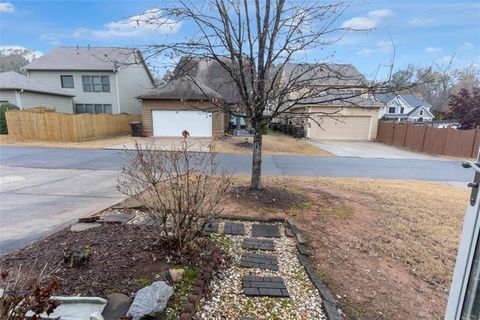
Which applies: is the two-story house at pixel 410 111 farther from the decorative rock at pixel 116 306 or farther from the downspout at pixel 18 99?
the decorative rock at pixel 116 306

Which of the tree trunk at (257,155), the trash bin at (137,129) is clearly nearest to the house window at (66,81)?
the trash bin at (137,129)

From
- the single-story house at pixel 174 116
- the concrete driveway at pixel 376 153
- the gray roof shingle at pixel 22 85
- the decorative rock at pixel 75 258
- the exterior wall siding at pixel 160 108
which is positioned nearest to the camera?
the decorative rock at pixel 75 258

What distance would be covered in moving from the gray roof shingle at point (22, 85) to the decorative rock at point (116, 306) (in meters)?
22.3

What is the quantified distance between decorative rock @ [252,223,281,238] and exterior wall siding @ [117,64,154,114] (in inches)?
841

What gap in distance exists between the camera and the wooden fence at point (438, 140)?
1480 cm

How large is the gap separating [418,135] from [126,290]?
63.8ft

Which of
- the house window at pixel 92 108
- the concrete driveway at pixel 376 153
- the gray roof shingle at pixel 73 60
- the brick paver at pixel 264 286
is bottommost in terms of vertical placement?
the concrete driveway at pixel 376 153


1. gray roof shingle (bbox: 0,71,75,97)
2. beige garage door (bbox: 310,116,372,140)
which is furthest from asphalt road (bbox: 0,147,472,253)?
beige garage door (bbox: 310,116,372,140)

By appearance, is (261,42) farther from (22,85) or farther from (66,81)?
(66,81)

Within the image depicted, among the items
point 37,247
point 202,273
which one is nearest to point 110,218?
point 37,247

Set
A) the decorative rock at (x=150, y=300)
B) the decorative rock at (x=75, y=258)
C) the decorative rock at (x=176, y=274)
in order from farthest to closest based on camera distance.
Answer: the decorative rock at (x=75, y=258) → the decorative rock at (x=176, y=274) → the decorative rock at (x=150, y=300)

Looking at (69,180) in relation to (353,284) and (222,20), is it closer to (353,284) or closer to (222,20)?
(222,20)

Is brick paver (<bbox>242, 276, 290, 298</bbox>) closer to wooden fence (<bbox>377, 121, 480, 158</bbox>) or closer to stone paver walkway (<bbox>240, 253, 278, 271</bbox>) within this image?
stone paver walkway (<bbox>240, 253, 278, 271</bbox>)

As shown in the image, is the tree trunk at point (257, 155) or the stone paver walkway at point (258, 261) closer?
the stone paver walkway at point (258, 261)
